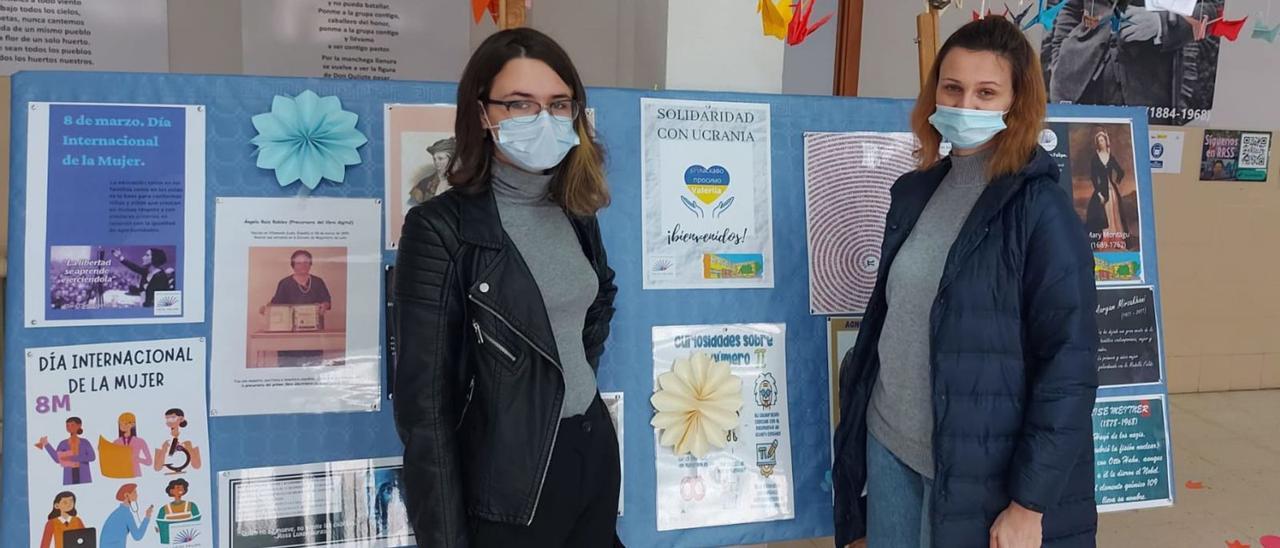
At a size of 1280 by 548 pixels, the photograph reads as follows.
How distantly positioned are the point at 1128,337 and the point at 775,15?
51.9 inches

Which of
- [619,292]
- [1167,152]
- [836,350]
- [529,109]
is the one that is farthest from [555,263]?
[1167,152]

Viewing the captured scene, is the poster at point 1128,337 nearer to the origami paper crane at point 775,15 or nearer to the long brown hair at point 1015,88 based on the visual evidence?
the long brown hair at point 1015,88

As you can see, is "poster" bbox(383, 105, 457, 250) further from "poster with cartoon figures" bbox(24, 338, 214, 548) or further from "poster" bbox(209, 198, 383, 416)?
"poster with cartoon figures" bbox(24, 338, 214, 548)

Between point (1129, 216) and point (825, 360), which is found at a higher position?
point (1129, 216)

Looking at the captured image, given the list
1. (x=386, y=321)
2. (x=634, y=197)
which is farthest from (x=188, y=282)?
(x=634, y=197)

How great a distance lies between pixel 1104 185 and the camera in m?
2.23

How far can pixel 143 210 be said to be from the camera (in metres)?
1.71

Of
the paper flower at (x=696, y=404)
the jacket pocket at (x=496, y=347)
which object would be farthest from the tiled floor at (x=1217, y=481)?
the jacket pocket at (x=496, y=347)

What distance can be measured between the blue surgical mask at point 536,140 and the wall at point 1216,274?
428 centimetres

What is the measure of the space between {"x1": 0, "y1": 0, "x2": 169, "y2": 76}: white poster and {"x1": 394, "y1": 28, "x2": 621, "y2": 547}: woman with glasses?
9.33 ft

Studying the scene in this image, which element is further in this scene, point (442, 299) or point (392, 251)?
point (392, 251)

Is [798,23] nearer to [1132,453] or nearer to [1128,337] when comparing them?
[1128,337]

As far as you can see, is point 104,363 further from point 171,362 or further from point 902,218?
point 902,218

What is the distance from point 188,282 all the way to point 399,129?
564 millimetres
